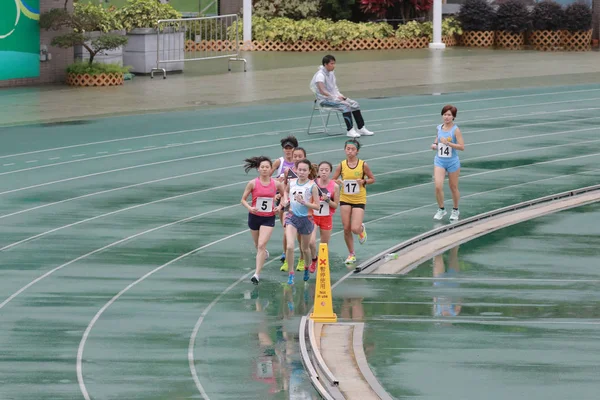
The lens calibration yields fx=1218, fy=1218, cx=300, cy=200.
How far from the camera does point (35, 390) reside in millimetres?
10336

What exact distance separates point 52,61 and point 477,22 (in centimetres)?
Answer: 1735

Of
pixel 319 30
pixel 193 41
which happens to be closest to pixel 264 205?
pixel 193 41

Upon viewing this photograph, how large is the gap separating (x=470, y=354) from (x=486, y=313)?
1.60 metres

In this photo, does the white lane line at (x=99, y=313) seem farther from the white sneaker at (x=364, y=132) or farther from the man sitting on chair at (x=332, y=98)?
the white sneaker at (x=364, y=132)

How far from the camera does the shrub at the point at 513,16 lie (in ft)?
142

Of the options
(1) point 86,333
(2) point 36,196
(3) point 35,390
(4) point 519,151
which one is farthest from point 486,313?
(4) point 519,151

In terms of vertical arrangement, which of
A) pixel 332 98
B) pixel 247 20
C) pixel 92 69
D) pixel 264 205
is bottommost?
pixel 264 205

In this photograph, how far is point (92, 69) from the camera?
Answer: 32.6 meters

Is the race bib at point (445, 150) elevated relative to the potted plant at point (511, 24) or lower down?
lower down

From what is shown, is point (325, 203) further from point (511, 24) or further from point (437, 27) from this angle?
point (511, 24)

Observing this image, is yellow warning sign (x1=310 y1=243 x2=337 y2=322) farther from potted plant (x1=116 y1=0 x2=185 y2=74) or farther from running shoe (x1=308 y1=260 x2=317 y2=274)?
potted plant (x1=116 y1=0 x2=185 y2=74)

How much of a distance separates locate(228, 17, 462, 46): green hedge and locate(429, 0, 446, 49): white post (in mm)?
949

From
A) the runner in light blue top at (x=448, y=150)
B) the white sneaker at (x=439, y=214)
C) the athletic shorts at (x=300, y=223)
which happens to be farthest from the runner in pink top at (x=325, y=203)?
the white sneaker at (x=439, y=214)

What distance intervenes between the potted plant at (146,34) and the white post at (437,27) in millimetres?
10849
